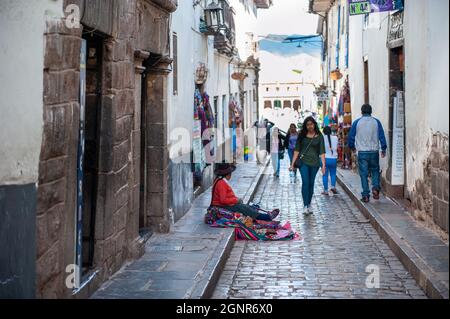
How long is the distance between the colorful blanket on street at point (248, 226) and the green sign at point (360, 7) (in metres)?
5.53

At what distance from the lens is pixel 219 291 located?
8352mm

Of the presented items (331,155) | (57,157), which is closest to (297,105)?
(331,155)

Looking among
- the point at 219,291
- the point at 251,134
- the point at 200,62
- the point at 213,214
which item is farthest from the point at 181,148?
the point at 251,134

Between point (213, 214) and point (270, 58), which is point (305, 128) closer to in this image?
point (213, 214)

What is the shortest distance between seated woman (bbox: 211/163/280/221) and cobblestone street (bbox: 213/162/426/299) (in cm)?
62

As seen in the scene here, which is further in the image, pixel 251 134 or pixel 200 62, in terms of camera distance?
pixel 251 134

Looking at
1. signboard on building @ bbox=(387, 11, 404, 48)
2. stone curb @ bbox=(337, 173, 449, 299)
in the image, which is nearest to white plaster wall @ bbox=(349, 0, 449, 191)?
signboard on building @ bbox=(387, 11, 404, 48)

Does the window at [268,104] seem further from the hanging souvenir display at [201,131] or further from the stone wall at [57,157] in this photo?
the stone wall at [57,157]

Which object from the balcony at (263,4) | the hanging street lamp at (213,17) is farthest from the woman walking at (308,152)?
the balcony at (263,4)

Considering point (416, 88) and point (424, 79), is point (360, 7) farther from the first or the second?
point (424, 79)

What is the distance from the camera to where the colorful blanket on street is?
11539 millimetres

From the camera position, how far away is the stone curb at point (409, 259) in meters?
7.56

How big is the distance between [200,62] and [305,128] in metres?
3.43

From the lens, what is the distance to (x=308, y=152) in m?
13.7
